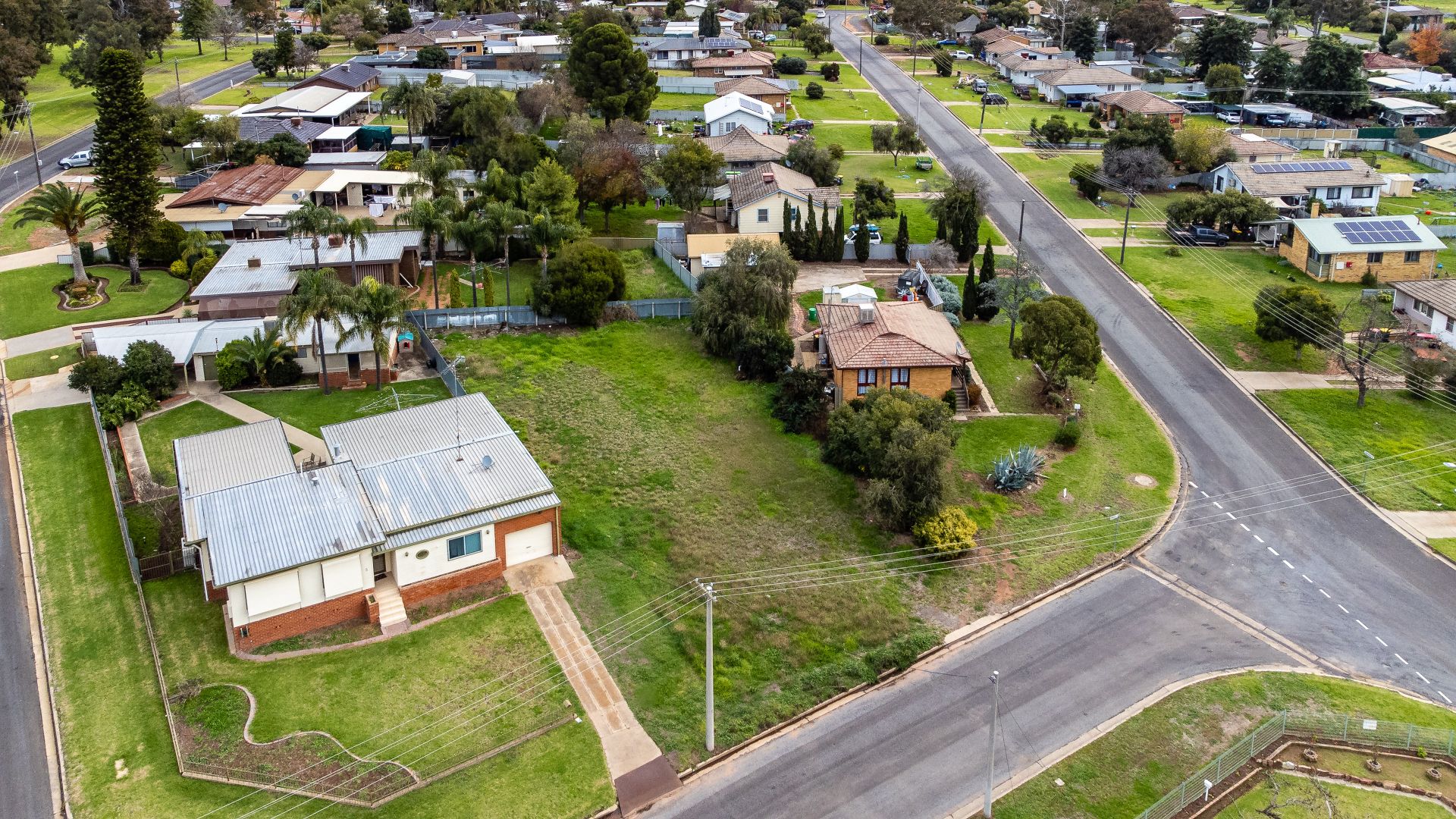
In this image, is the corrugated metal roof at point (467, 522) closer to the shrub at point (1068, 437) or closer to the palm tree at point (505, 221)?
the shrub at point (1068, 437)

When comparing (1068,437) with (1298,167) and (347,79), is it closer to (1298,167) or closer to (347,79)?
(1298,167)

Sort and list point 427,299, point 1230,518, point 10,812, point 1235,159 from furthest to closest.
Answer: point 1235,159 → point 427,299 → point 1230,518 → point 10,812

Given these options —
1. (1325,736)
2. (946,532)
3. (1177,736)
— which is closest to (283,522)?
(946,532)

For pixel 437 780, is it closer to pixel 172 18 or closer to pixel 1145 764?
pixel 1145 764

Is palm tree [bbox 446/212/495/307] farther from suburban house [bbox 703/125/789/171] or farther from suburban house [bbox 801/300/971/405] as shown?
suburban house [bbox 703/125/789/171]

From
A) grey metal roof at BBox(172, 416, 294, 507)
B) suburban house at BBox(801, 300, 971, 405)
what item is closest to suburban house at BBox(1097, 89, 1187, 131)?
suburban house at BBox(801, 300, 971, 405)

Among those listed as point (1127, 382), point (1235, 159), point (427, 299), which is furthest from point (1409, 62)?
point (427, 299)

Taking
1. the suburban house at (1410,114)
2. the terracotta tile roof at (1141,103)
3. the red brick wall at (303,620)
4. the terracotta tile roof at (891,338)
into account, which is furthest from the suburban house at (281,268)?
the suburban house at (1410,114)
